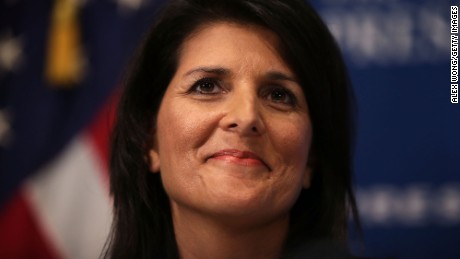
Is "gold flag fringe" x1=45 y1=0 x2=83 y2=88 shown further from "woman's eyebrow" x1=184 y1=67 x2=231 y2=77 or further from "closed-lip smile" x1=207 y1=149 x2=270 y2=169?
"closed-lip smile" x1=207 y1=149 x2=270 y2=169

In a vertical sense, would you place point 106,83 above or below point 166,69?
below

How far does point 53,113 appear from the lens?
103 inches

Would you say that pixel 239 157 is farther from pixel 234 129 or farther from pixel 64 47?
pixel 64 47

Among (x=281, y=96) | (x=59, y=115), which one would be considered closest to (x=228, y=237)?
(x=281, y=96)

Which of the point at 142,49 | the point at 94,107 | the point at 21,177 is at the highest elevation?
the point at 142,49

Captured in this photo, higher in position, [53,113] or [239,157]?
[239,157]

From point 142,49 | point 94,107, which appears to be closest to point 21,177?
point 94,107

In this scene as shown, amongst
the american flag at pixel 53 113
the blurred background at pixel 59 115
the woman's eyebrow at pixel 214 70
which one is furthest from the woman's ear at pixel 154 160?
the american flag at pixel 53 113

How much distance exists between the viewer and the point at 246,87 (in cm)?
135

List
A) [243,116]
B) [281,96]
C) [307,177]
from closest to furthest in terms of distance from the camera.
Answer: [243,116] → [281,96] → [307,177]

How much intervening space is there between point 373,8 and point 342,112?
0.73 m

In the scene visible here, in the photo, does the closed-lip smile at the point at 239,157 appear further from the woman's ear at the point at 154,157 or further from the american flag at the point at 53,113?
the american flag at the point at 53,113

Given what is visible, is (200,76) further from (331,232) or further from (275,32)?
(331,232)

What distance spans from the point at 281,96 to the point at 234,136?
16 centimetres
